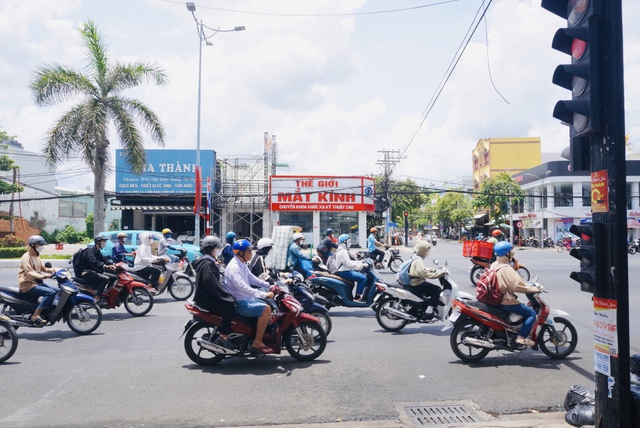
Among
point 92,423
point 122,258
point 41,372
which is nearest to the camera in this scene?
point 92,423

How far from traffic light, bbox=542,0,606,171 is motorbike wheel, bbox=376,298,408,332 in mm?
4771

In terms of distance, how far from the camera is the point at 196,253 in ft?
60.2

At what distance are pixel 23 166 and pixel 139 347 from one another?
48487 mm

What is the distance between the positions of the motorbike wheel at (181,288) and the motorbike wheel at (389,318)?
563 cm

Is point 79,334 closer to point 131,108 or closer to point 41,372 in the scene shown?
point 41,372

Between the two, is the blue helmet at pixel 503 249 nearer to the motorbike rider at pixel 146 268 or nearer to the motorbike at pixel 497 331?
the motorbike at pixel 497 331

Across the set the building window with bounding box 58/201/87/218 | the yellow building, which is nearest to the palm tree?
the building window with bounding box 58/201/87/218

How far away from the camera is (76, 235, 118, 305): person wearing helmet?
954 cm

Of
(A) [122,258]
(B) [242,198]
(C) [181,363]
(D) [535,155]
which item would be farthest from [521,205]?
(C) [181,363]

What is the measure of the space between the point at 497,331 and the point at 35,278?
6.83 m

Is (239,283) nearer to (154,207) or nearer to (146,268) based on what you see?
(146,268)

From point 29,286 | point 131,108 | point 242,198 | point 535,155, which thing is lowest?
point 29,286

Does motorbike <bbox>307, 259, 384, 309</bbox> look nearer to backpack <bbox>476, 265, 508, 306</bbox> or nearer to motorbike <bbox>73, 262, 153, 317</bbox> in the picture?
backpack <bbox>476, 265, 508, 306</bbox>

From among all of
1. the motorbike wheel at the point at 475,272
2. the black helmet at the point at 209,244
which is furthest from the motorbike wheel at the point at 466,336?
the motorbike wheel at the point at 475,272
